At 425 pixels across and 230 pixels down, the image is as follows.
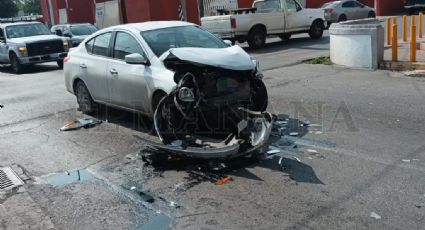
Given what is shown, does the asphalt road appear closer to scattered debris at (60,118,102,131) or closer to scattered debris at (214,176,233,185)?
scattered debris at (214,176,233,185)

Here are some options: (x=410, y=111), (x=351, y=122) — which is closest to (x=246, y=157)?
(x=351, y=122)

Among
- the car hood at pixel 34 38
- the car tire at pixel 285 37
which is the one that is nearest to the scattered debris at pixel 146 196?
the car hood at pixel 34 38

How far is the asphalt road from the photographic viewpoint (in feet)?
14.5

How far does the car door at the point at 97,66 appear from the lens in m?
8.30

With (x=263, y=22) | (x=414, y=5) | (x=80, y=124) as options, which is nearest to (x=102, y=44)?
(x=80, y=124)

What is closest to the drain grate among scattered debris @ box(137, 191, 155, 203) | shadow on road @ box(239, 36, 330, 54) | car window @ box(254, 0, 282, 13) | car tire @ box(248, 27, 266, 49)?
scattered debris @ box(137, 191, 155, 203)

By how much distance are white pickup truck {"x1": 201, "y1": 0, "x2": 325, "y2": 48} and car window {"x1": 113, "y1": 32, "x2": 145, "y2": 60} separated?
1140 centimetres

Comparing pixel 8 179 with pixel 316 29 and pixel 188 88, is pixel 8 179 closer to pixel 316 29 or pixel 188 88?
pixel 188 88

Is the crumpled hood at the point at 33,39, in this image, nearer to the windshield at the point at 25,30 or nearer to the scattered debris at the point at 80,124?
the windshield at the point at 25,30

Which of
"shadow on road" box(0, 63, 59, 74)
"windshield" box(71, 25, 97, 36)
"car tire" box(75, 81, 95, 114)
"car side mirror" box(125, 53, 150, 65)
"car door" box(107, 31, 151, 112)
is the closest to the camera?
"car side mirror" box(125, 53, 150, 65)

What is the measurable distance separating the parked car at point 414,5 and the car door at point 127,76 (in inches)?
1137

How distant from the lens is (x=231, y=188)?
16.8ft

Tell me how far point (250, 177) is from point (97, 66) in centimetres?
421

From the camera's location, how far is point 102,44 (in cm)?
850
